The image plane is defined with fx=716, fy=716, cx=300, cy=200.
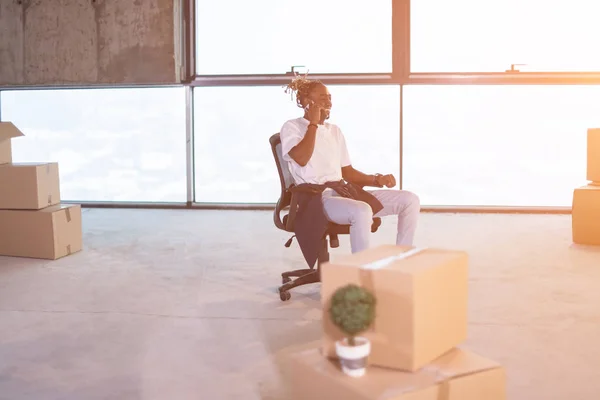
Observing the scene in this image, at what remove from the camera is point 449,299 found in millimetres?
1897

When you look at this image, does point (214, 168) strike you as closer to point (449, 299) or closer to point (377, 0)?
point (377, 0)

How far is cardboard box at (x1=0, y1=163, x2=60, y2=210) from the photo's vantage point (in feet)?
14.5

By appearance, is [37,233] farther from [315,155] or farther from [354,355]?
[354,355]

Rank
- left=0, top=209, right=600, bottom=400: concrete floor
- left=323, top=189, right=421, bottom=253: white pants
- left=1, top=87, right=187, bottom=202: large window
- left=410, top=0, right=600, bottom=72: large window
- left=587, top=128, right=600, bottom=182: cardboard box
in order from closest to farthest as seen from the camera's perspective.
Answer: left=0, top=209, right=600, bottom=400: concrete floor → left=323, top=189, right=421, bottom=253: white pants → left=587, top=128, right=600, bottom=182: cardboard box → left=410, top=0, right=600, bottom=72: large window → left=1, top=87, right=187, bottom=202: large window

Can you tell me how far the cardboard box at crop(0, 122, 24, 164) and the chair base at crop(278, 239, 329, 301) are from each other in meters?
2.14

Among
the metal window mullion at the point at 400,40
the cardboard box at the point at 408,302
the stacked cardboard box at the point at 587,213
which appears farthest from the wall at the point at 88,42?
the cardboard box at the point at 408,302

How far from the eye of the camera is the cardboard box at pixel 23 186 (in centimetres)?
441

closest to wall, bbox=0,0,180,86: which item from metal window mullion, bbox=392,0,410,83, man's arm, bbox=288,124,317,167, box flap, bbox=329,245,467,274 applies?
metal window mullion, bbox=392,0,410,83

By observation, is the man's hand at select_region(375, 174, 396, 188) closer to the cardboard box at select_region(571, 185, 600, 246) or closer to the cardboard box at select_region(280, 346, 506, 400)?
the cardboard box at select_region(280, 346, 506, 400)

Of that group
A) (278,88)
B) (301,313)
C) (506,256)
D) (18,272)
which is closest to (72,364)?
(301,313)

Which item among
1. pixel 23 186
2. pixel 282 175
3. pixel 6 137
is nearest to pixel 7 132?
pixel 6 137

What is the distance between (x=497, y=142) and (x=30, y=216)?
4.11 metres

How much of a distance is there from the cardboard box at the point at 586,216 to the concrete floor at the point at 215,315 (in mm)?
142

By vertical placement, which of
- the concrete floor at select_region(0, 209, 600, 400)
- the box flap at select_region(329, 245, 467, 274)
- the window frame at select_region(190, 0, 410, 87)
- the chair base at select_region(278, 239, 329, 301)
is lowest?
the concrete floor at select_region(0, 209, 600, 400)
